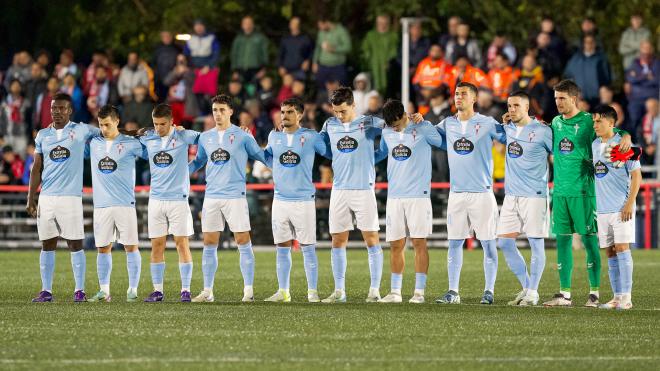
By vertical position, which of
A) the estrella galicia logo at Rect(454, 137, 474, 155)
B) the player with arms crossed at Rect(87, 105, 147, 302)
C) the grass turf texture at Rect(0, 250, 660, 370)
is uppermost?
the estrella galicia logo at Rect(454, 137, 474, 155)

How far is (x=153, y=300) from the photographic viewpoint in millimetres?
15672

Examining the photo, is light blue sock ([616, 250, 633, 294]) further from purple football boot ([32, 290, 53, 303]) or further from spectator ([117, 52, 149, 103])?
spectator ([117, 52, 149, 103])

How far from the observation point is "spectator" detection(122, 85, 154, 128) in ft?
94.6

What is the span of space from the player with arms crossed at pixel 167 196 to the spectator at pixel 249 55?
1379 cm

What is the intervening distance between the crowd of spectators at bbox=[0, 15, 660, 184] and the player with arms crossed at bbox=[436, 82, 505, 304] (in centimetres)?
991

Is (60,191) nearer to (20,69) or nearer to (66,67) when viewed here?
(66,67)

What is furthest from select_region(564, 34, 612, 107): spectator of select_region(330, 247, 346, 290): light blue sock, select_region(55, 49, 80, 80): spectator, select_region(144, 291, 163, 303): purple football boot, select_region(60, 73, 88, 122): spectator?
select_region(144, 291, 163, 303): purple football boot

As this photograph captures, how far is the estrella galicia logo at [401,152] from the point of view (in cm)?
1588

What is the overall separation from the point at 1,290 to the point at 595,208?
23.1 feet

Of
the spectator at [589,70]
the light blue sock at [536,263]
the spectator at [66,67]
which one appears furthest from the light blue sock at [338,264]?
the spectator at [66,67]

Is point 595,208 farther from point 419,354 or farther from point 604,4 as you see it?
point 604,4

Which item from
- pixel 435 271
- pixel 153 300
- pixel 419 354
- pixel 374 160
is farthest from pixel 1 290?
pixel 419 354

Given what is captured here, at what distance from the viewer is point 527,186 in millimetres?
15461

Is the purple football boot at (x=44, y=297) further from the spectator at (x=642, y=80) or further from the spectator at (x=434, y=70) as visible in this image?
the spectator at (x=642, y=80)
